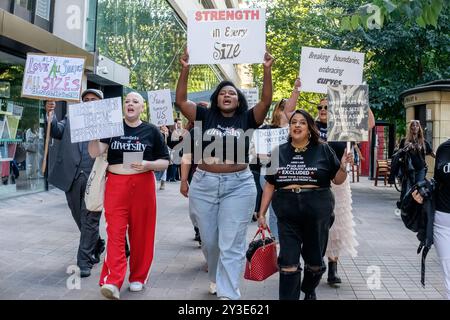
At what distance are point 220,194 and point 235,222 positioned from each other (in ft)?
0.91

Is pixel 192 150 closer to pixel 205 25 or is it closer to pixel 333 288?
pixel 205 25

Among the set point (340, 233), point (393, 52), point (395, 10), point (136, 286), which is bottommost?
point (136, 286)

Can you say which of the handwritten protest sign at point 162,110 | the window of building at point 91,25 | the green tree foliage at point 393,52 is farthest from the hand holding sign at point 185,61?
the window of building at point 91,25

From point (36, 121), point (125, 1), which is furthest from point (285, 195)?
point (125, 1)

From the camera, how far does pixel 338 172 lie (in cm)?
441

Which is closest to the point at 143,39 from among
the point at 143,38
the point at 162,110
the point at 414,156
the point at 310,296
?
the point at 143,38

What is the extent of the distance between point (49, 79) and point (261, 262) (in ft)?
9.81

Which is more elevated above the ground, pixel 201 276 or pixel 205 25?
pixel 205 25

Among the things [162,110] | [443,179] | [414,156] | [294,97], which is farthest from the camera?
[414,156]

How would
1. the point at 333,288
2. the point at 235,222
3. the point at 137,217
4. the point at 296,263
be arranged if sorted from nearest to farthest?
the point at 296,263, the point at 235,222, the point at 137,217, the point at 333,288

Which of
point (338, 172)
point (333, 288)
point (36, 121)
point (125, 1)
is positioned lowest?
point (333, 288)

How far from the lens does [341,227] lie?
5.56m

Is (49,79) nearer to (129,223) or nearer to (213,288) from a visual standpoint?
(129,223)

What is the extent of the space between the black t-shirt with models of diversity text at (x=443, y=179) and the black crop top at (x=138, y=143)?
101 inches
